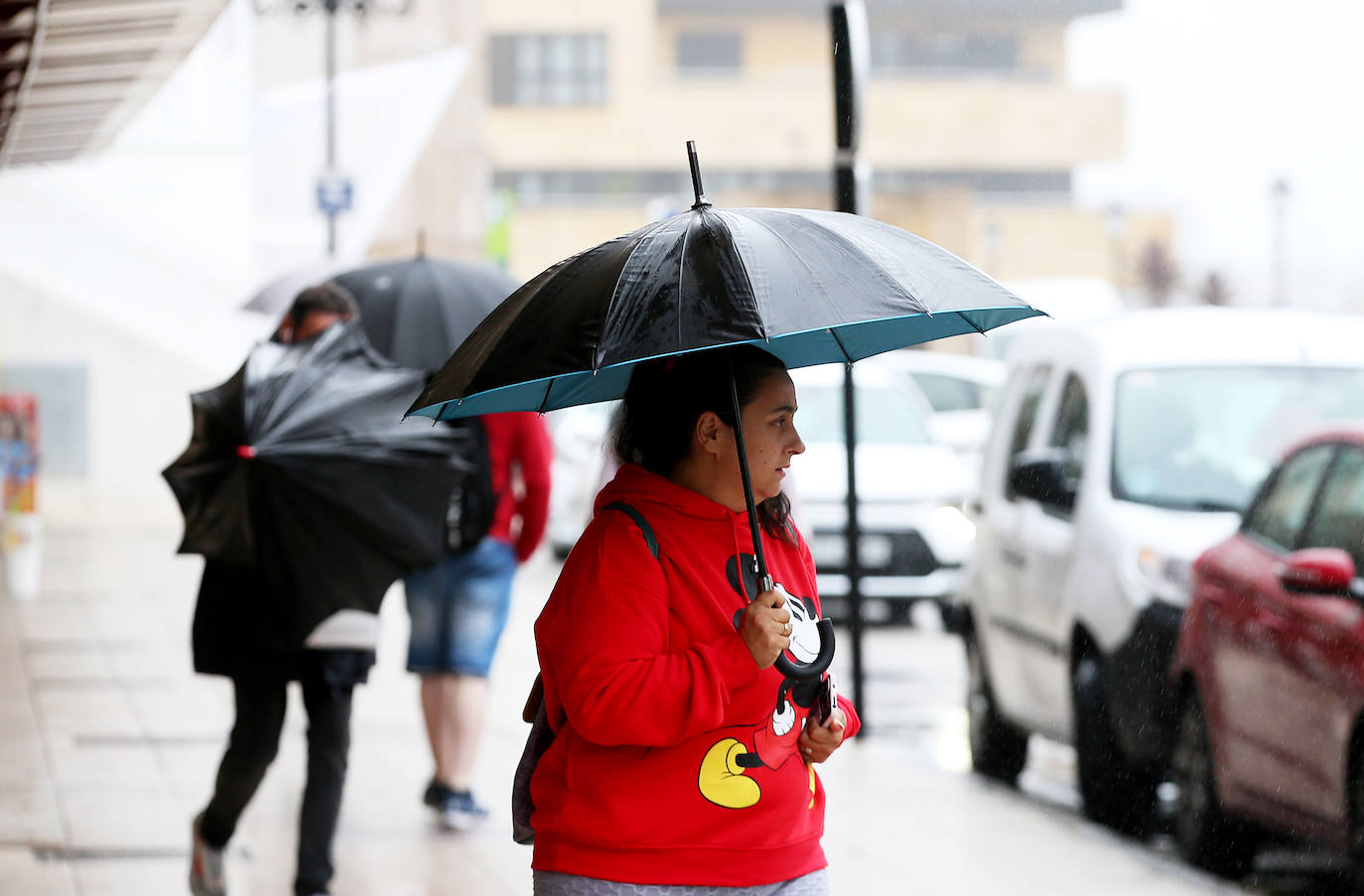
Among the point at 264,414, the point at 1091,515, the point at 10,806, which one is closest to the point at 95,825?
the point at 10,806

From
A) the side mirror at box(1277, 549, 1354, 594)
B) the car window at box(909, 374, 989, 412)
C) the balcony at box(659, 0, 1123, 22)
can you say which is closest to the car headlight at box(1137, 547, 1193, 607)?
the side mirror at box(1277, 549, 1354, 594)

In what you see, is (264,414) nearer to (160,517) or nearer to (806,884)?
(806,884)

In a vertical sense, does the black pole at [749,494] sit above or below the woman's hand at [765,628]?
above

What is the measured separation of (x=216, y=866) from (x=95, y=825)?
69.5 inches

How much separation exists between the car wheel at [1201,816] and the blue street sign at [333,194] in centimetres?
1120

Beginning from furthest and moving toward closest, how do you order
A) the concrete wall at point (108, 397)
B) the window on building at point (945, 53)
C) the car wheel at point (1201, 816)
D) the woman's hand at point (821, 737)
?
the window on building at point (945, 53) → the concrete wall at point (108, 397) → the car wheel at point (1201, 816) → the woman's hand at point (821, 737)

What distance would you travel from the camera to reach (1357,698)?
19.6ft

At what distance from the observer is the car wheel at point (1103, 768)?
307 inches

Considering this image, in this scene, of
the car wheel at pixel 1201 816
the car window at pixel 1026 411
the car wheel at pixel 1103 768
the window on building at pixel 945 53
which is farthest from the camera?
the window on building at pixel 945 53

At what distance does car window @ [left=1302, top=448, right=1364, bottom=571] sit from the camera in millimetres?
6584

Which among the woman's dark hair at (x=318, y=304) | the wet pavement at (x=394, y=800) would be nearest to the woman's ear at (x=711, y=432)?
the woman's dark hair at (x=318, y=304)

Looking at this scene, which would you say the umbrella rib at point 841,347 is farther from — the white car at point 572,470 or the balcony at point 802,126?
the balcony at point 802,126

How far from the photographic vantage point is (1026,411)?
9.35m

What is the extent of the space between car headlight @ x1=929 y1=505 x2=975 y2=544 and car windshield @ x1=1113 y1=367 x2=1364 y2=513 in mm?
6205
